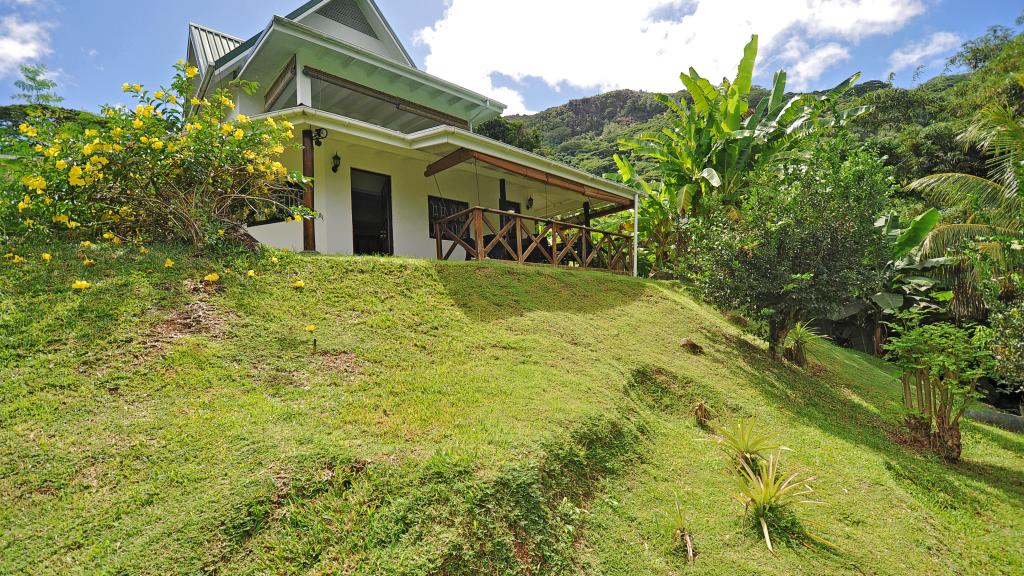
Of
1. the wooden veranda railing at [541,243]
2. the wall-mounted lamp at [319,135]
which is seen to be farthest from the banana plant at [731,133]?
the wall-mounted lamp at [319,135]

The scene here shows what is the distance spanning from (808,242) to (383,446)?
770 cm

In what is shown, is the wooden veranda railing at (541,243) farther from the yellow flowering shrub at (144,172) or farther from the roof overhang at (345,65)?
the yellow flowering shrub at (144,172)

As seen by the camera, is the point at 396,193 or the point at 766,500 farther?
the point at 396,193

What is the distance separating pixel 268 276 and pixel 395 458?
392 cm

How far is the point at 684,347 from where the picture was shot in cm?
834

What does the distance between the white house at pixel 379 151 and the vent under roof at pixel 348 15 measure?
0.09 ft

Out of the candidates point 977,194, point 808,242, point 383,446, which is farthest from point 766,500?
point 977,194

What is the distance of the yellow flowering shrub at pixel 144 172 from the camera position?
5.82 metres

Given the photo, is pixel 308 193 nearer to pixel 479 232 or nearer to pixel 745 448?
pixel 479 232

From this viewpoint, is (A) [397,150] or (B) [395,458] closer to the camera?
(B) [395,458]

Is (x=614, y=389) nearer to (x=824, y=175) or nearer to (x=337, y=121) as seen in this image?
(x=824, y=175)

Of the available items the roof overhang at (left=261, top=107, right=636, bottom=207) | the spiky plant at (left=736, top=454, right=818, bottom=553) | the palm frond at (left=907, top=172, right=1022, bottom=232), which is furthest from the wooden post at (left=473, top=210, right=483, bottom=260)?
the palm frond at (left=907, top=172, right=1022, bottom=232)

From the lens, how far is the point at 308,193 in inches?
334

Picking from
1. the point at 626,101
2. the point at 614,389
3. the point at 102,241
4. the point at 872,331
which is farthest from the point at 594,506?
the point at 626,101
